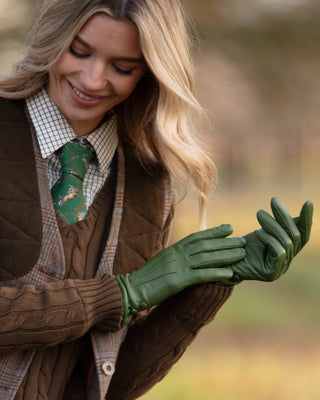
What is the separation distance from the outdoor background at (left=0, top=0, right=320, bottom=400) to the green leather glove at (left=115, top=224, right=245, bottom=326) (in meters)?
0.31

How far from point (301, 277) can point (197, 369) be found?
364 cm

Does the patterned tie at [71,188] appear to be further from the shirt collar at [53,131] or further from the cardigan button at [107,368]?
the cardigan button at [107,368]

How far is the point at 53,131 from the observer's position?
6.48 feet

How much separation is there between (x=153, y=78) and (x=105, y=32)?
0.26 metres

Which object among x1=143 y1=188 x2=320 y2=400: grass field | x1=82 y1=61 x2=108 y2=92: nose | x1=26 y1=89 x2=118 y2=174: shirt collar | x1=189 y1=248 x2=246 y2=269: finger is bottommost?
x1=143 y1=188 x2=320 y2=400: grass field

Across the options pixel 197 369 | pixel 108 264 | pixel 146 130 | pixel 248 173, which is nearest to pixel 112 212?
pixel 108 264

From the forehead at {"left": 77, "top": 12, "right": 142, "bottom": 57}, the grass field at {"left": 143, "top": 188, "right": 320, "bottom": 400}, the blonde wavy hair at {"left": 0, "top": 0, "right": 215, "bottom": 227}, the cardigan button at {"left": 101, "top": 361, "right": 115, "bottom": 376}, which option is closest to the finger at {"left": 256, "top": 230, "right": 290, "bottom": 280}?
the blonde wavy hair at {"left": 0, "top": 0, "right": 215, "bottom": 227}

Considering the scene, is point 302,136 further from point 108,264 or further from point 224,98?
point 108,264

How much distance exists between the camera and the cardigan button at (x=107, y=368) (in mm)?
1971

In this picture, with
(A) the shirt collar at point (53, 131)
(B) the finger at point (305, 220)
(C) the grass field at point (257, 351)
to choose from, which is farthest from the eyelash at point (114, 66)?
(C) the grass field at point (257, 351)

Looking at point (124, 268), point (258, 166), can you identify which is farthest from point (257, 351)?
point (258, 166)

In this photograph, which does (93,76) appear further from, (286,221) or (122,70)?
(286,221)

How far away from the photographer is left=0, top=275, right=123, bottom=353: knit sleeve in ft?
5.90

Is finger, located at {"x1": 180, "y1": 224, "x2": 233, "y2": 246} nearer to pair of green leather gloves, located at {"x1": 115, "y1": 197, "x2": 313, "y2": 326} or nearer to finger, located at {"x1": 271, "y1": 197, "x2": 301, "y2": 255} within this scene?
pair of green leather gloves, located at {"x1": 115, "y1": 197, "x2": 313, "y2": 326}
